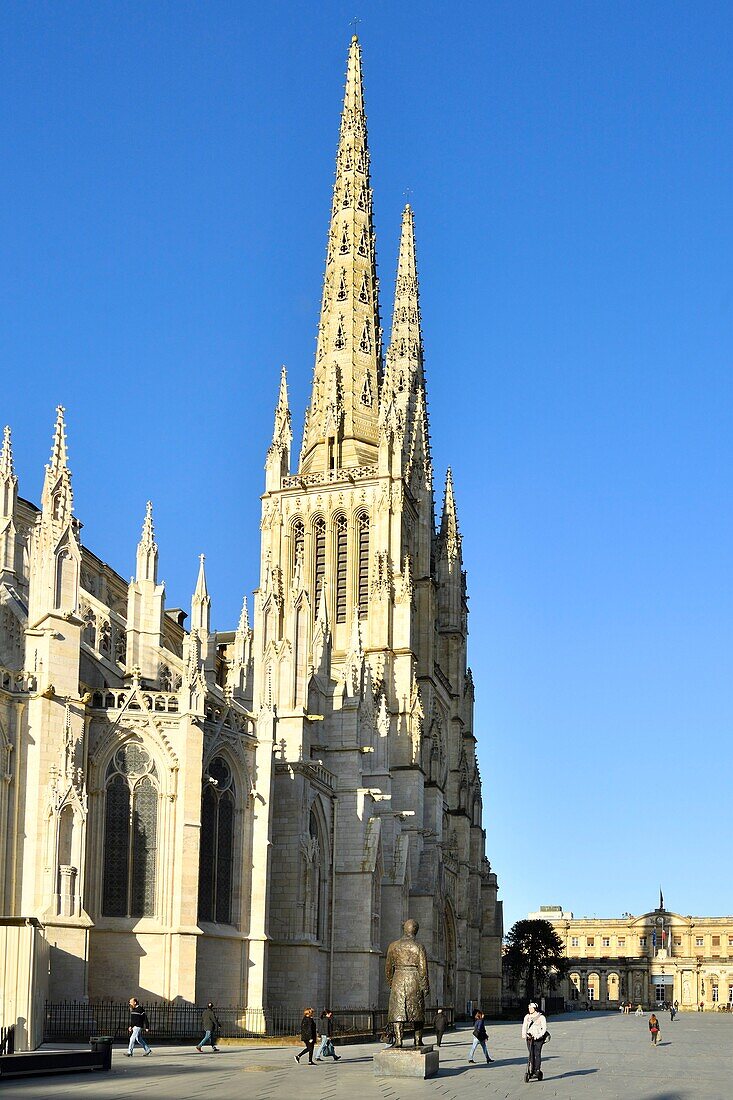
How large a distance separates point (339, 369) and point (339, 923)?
4074cm

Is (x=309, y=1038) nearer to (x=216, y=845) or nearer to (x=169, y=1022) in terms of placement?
(x=169, y=1022)

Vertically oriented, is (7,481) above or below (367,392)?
below

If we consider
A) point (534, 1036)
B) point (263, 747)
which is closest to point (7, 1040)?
point (534, 1036)

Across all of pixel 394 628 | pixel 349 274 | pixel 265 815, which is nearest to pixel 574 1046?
pixel 265 815

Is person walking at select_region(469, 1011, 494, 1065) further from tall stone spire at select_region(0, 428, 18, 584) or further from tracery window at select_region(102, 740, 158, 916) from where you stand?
tall stone spire at select_region(0, 428, 18, 584)

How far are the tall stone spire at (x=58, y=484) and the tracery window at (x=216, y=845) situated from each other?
8.55 meters

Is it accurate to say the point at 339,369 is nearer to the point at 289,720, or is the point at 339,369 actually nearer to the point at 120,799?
the point at 289,720

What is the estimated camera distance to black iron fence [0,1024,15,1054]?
26.0 meters

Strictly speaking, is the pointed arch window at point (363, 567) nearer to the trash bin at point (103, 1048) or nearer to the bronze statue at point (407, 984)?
the bronze statue at point (407, 984)

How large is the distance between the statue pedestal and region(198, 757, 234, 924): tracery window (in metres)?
14.5

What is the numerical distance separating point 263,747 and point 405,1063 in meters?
17.7

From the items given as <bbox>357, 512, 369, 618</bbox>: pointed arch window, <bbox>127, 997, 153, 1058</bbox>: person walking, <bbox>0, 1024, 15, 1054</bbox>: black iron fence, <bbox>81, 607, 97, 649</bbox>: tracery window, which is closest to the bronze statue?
<bbox>127, 997, 153, 1058</bbox>: person walking

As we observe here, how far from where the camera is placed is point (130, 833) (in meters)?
38.6

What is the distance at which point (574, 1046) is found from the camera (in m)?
43.0
